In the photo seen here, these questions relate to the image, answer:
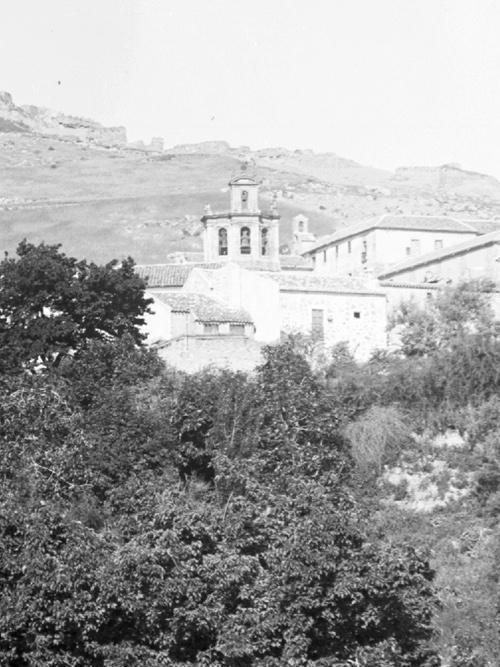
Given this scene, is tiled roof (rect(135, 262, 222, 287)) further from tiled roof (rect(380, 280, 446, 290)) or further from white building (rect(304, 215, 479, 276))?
white building (rect(304, 215, 479, 276))

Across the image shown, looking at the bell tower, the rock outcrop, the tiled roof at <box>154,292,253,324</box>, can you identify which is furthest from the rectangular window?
the rock outcrop

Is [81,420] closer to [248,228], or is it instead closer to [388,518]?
[388,518]

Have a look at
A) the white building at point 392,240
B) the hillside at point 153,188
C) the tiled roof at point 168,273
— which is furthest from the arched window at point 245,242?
the hillside at point 153,188

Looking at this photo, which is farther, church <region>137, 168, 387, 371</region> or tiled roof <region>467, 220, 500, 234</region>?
tiled roof <region>467, 220, 500, 234</region>

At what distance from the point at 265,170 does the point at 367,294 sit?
90992mm

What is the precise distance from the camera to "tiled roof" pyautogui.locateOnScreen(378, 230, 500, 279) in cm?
5403

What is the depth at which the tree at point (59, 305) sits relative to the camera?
4047 cm

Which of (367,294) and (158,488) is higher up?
(367,294)

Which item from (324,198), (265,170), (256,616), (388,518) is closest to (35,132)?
(265,170)

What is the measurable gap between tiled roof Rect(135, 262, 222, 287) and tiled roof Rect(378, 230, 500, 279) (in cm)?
662

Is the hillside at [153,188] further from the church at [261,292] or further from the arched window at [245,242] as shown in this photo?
the arched window at [245,242]

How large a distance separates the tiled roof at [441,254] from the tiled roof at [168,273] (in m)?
6.62

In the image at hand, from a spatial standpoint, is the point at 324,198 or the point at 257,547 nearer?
the point at 257,547

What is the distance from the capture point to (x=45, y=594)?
2431cm
